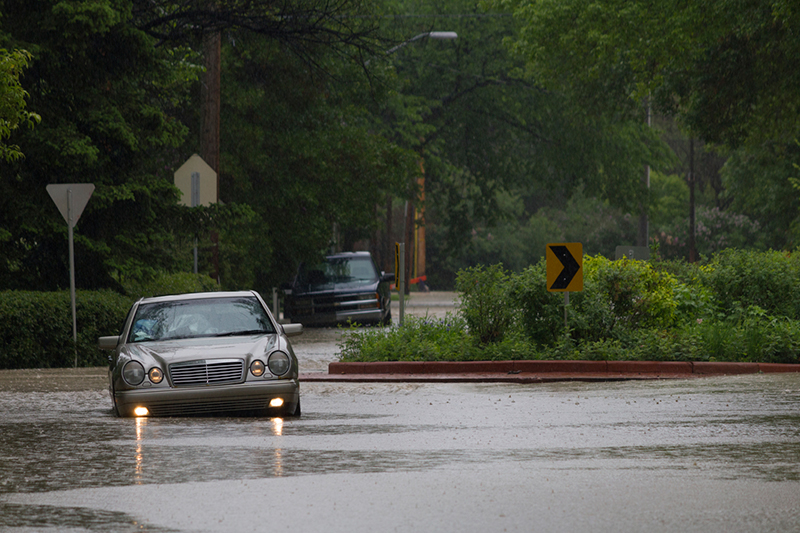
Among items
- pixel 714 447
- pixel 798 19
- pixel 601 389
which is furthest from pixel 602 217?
pixel 714 447

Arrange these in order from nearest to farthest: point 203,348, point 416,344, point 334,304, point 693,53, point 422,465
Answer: point 422,465 < point 203,348 < point 416,344 < point 693,53 < point 334,304

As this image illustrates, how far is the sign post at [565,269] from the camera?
18.1 meters

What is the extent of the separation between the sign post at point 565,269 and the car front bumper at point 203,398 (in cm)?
673

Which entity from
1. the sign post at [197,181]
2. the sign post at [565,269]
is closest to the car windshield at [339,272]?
the sign post at [197,181]

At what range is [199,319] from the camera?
13383mm

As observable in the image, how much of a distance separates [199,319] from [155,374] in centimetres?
133

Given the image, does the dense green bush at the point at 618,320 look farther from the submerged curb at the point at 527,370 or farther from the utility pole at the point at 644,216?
the utility pole at the point at 644,216

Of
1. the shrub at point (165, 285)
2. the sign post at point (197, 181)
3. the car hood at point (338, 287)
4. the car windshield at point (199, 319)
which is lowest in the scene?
the car windshield at point (199, 319)

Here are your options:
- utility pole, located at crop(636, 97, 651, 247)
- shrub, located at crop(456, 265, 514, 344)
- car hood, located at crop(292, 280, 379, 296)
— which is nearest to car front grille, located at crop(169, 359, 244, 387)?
shrub, located at crop(456, 265, 514, 344)

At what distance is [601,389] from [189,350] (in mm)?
5435

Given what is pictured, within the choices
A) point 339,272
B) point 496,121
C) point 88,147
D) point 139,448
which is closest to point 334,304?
point 339,272

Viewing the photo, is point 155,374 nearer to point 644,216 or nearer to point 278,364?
point 278,364

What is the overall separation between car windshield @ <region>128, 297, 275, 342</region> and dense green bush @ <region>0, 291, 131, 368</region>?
5.77 metres

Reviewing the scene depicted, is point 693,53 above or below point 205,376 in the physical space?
above
